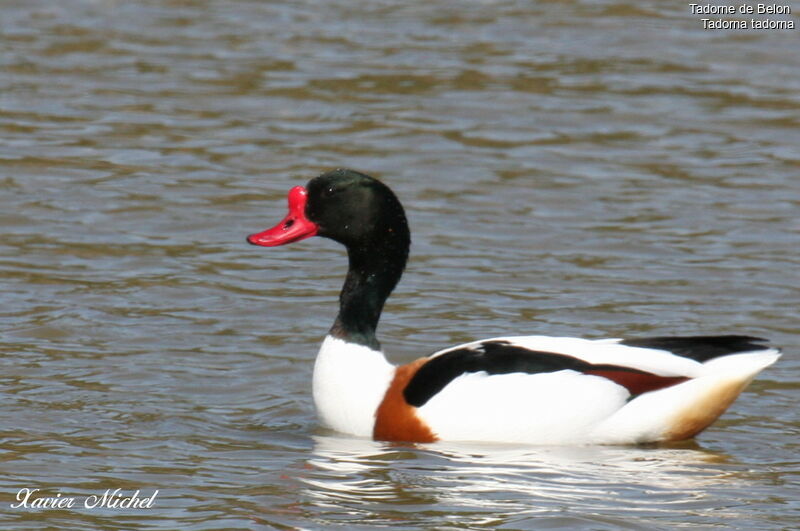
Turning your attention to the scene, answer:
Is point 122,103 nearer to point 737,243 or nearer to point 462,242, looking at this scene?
point 462,242

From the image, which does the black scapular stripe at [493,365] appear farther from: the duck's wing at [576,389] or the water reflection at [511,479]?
the water reflection at [511,479]

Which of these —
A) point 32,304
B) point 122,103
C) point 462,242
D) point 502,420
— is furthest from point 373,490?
point 122,103

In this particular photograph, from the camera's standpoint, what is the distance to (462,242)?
12.0 metres

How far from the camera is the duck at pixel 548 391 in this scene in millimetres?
8219

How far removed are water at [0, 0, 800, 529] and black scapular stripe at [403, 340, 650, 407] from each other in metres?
0.32

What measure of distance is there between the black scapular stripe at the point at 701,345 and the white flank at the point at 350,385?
1.24m

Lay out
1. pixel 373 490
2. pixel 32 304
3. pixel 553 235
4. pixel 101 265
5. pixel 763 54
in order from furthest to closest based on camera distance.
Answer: pixel 763 54 < pixel 553 235 < pixel 101 265 < pixel 32 304 < pixel 373 490

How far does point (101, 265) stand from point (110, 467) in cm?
376

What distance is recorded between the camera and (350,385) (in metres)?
8.59

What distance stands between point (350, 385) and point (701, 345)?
1.74 metres

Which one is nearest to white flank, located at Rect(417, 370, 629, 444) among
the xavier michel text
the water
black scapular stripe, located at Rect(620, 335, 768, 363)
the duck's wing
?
the duck's wing

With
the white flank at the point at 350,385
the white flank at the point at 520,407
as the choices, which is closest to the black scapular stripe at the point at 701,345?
the white flank at the point at 520,407

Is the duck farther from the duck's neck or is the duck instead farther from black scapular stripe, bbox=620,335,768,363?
the duck's neck

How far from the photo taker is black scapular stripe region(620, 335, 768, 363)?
834 centimetres
